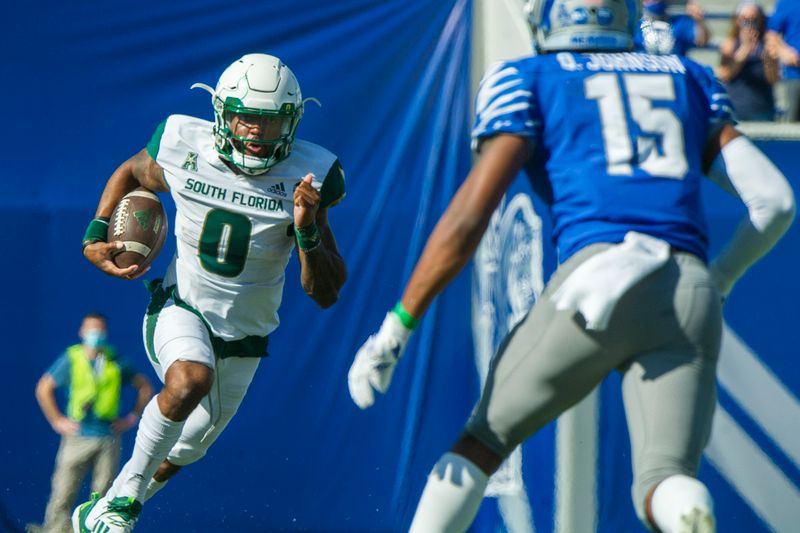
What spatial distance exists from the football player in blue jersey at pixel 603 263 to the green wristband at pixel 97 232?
179 cm

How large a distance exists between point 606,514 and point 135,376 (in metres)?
2.25

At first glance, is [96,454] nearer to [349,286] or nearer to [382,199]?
[349,286]

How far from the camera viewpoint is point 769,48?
6.49 metres

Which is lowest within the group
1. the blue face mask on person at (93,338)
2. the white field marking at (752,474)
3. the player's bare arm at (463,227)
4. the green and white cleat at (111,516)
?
the white field marking at (752,474)

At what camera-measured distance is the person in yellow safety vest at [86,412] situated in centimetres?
550

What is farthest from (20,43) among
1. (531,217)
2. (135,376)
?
(531,217)

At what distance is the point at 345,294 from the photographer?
552 centimetres

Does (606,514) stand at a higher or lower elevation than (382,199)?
lower

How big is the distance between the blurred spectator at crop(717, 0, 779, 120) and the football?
3.38 metres

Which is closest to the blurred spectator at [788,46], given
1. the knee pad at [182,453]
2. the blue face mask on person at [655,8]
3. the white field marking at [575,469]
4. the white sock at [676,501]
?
the blue face mask on person at [655,8]

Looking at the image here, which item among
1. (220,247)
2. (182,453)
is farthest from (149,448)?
(220,247)

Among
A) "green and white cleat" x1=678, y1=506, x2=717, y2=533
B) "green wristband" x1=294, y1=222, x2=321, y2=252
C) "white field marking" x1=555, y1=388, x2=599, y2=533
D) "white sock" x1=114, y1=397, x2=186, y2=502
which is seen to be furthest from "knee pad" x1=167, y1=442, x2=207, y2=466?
"green and white cleat" x1=678, y1=506, x2=717, y2=533

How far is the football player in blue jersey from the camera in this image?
2732 mm

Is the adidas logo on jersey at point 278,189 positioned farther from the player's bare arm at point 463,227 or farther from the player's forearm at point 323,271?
the player's bare arm at point 463,227
